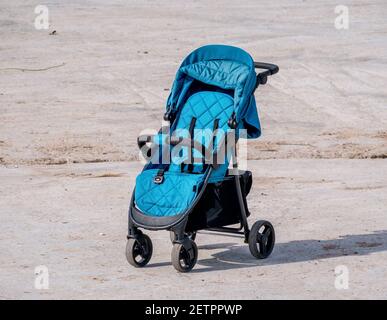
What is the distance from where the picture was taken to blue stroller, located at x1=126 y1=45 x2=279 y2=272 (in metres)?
9.97

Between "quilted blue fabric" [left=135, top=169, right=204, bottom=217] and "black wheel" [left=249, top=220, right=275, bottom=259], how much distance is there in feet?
2.27

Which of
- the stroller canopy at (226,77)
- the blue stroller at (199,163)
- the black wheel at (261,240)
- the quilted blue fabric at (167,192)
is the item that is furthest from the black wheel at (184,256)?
the stroller canopy at (226,77)

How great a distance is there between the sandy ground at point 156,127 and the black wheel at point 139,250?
0.10m

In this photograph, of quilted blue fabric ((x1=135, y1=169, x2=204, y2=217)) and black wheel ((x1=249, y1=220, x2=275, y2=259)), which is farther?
black wheel ((x1=249, y1=220, x2=275, y2=259))

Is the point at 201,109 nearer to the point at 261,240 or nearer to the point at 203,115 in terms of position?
the point at 203,115

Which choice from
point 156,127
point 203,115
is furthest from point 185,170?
point 156,127

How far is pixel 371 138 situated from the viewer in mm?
15445

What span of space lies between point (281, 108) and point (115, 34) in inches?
195

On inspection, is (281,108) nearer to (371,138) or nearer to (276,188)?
(371,138)

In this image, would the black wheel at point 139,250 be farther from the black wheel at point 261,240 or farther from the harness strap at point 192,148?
the black wheel at point 261,240

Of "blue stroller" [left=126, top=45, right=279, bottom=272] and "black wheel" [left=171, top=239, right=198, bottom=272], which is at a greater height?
"blue stroller" [left=126, top=45, right=279, bottom=272]

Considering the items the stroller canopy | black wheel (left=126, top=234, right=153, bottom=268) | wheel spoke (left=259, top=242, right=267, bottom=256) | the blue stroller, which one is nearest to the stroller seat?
the blue stroller

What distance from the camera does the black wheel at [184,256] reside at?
9891 mm

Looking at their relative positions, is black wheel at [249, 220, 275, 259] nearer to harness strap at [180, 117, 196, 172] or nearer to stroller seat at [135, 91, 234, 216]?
stroller seat at [135, 91, 234, 216]
